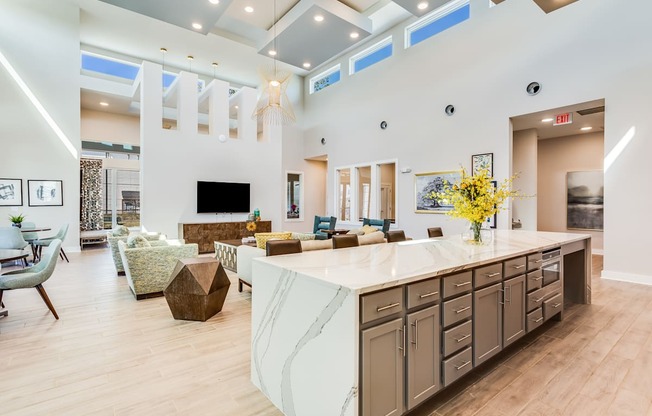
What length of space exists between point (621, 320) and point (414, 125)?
551 centimetres

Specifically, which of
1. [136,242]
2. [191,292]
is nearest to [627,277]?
[191,292]

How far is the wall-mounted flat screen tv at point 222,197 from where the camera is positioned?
335 inches

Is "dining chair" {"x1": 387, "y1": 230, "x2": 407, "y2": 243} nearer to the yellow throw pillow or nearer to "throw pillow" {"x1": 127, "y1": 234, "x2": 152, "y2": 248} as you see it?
the yellow throw pillow

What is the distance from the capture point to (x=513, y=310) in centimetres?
253

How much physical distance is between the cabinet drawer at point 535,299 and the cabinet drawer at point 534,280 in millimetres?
46

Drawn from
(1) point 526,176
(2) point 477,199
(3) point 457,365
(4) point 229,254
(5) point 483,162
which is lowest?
(3) point 457,365

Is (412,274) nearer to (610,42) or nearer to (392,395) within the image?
(392,395)

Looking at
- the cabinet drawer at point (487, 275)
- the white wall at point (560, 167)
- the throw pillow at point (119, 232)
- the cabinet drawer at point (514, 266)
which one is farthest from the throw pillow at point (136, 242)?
the white wall at point (560, 167)

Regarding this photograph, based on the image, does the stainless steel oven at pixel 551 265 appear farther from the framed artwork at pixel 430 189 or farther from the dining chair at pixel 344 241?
the framed artwork at pixel 430 189

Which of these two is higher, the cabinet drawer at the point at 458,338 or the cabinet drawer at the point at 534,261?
the cabinet drawer at the point at 534,261

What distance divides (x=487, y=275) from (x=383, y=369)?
3.86 ft

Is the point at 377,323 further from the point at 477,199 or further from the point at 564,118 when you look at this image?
the point at 564,118

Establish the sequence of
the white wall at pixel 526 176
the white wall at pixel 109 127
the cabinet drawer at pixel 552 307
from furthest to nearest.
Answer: the white wall at pixel 109 127 → the white wall at pixel 526 176 → the cabinet drawer at pixel 552 307

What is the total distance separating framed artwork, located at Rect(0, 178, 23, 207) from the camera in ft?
23.6
